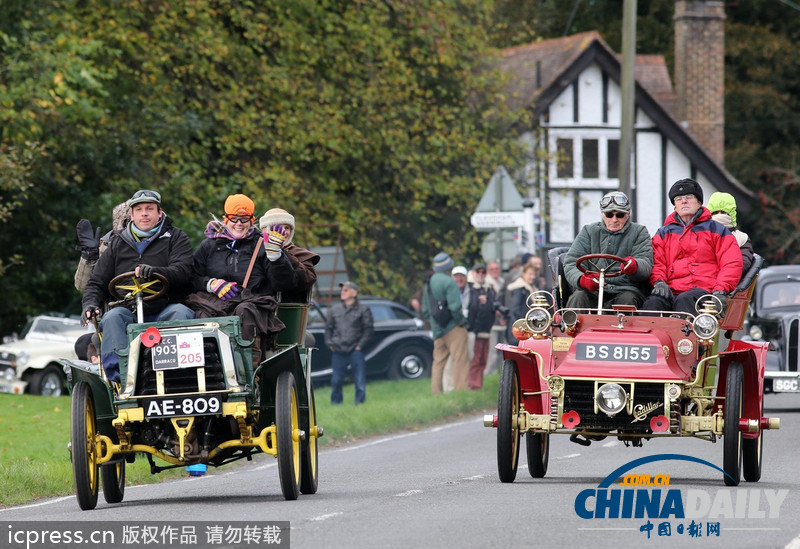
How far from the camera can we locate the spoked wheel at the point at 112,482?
39.2 ft

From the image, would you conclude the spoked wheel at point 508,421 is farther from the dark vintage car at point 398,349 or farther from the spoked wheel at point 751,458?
the dark vintage car at point 398,349

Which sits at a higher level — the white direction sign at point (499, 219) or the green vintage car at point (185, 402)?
the white direction sign at point (499, 219)

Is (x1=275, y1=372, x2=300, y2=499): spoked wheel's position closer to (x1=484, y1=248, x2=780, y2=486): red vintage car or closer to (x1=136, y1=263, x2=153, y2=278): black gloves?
(x1=136, y1=263, x2=153, y2=278): black gloves

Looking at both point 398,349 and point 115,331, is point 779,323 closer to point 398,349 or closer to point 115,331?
point 398,349

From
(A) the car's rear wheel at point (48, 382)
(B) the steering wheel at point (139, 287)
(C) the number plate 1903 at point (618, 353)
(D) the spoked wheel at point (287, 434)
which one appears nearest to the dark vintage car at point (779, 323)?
(C) the number plate 1903 at point (618, 353)

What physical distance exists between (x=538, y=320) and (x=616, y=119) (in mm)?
38197

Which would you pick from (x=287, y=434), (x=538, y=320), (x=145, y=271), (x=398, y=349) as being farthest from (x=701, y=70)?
(x=287, y=434)

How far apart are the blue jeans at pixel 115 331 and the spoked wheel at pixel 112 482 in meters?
0.68

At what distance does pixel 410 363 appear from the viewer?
99.8ft

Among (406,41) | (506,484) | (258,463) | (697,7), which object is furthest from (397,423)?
(697,7)

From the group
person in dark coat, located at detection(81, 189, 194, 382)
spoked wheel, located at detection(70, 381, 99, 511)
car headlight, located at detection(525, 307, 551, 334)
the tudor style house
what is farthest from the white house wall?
spoked wheel, located at detection(70, 381, 99, 511)

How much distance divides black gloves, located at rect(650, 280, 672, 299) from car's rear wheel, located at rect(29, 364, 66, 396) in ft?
57.2

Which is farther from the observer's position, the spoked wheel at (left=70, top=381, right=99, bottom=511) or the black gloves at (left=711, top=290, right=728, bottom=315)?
the black gloves at (left=711, top=290, right=728, bottom=315)

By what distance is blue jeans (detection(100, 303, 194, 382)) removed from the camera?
11.6 m
